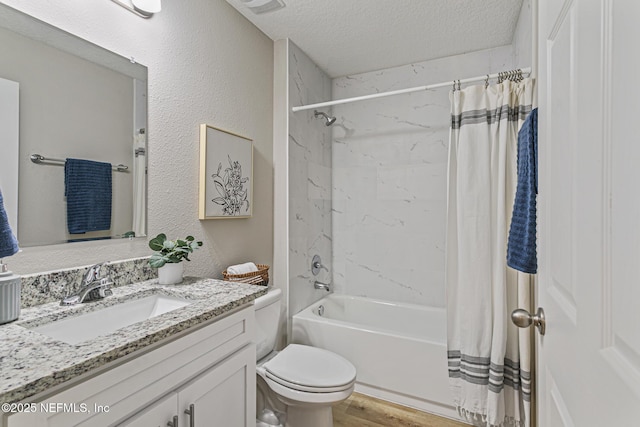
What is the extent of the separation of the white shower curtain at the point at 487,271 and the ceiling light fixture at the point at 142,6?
1575 mm

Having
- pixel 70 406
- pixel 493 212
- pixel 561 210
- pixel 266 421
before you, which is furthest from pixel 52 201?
pixel 493 212

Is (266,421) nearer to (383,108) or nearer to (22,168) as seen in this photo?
Answer: (22,168)

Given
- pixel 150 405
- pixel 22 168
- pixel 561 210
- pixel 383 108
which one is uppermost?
pixel 383 108

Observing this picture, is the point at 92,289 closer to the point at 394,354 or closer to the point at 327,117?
the point at 394,354

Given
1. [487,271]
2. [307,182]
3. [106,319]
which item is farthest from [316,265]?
[106,319]

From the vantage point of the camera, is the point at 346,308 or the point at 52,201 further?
the point at 346,308

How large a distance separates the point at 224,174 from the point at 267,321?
2.96 ft

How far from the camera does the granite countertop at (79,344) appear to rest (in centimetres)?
62

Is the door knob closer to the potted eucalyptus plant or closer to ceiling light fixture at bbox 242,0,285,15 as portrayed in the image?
the potted eucalyptus plant

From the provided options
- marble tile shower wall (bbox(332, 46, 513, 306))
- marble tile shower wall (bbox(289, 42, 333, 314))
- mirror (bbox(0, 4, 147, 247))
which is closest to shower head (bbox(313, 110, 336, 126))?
marble tile shower wall (bbox(289, 42, 333, 314))

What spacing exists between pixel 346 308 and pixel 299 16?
230 centimetres

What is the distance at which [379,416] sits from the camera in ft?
6.31

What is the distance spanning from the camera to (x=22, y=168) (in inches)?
40.6

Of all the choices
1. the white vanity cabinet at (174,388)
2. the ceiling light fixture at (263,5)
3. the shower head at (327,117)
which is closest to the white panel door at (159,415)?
the white vanity cabinet at (174,388)
